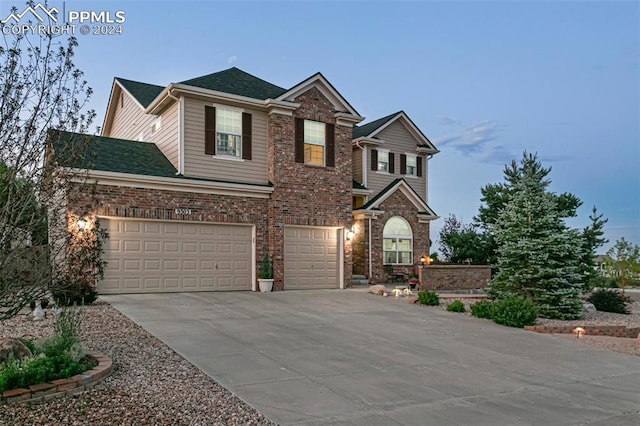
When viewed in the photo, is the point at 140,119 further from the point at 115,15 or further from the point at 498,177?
the point at 498,177

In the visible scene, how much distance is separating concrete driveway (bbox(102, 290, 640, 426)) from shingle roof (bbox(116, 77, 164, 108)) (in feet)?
33.3

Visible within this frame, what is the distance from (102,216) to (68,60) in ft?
28.4

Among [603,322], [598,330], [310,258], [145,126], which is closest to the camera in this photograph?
[598,330]

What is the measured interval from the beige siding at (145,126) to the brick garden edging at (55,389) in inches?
427

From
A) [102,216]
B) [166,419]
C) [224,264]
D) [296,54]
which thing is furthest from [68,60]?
[296,54]

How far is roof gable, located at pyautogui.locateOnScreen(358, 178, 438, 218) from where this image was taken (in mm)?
20031

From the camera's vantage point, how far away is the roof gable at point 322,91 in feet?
54.6

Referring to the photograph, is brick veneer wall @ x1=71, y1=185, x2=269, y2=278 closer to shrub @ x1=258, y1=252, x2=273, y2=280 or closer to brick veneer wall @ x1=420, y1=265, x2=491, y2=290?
shrub @ x1=258, y1=252, x2=273, y2=280

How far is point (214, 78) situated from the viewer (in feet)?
55.2

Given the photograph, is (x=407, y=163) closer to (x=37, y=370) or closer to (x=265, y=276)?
(x=265, y=276)

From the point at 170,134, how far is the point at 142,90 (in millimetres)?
5550

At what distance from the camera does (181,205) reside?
48.6ft

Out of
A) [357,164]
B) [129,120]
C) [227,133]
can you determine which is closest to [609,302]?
[357,164]

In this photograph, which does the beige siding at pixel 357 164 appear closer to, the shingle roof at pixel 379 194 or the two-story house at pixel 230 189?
the shingle roof at pixel 379 194
